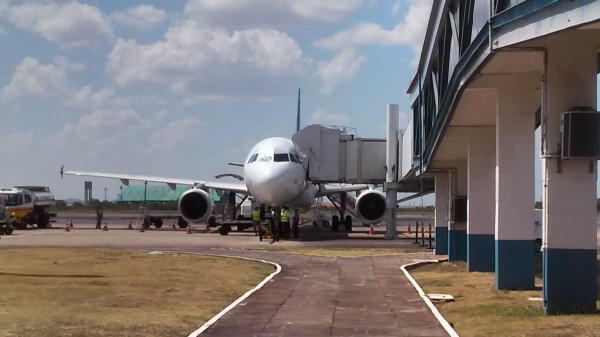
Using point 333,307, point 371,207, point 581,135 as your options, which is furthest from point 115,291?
point 371,207

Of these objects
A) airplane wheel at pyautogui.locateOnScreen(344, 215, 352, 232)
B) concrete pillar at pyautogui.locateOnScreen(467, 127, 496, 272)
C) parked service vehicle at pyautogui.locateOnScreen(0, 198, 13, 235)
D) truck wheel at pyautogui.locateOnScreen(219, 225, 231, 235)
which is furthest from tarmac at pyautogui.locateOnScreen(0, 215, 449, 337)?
airplane wheel at pyautogui.locateOnScreen(344, 215, 352, 232)

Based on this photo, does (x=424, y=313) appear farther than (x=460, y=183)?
No

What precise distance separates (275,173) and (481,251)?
621 inches

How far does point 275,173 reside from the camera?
38688mm

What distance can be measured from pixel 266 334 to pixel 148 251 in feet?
64.4

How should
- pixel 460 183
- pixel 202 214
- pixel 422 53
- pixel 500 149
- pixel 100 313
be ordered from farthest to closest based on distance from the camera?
pixel 202 214, pixel 460 183, pixel 422 53, pixel 500 149, pixel 100 313

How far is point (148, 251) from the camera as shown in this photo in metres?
31.8

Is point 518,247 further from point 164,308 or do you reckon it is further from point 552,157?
point 164,308

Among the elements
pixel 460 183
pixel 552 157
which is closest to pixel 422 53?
pixel 460 183

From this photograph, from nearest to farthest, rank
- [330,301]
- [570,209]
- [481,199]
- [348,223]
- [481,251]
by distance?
[570,209] → [330,301] → [481,199] → [481,251] → [348,223]

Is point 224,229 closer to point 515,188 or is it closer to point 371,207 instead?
point 371,207

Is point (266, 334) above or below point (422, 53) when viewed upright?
below

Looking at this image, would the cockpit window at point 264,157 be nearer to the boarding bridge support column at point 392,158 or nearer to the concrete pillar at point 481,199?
the boarding bridge support column at point 392,158

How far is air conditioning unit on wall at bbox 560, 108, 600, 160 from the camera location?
14.4 metres
